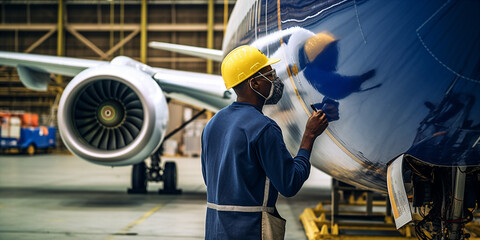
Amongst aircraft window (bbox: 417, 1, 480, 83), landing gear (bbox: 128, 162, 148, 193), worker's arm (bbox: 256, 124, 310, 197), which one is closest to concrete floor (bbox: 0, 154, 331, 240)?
landing gear (bbox: 128, 162, 148, 193)

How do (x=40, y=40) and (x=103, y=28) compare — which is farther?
(x=40, y=40)

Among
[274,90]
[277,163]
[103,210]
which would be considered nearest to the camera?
[277,163]

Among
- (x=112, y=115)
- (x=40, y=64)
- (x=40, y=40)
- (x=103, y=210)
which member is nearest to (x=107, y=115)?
(x=112, y=115)

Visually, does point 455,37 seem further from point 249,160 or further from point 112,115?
point 112,115

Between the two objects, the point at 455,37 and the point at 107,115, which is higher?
the point at 455,37

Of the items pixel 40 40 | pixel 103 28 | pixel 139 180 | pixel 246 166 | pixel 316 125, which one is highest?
pixel 103 28

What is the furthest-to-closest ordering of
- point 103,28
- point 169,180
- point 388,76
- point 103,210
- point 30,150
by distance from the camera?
point 103,28
point 30,150
point 169,180
point 103,210
point 388,76

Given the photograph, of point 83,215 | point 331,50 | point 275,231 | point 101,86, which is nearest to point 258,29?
point 331,50

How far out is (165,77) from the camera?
6.60 m

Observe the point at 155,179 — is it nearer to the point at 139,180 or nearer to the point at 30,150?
the point at 139,180

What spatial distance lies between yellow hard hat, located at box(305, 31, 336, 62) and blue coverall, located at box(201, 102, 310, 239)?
0.43 meters

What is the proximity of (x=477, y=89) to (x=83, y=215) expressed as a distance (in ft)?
18.1

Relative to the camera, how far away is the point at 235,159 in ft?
6.20

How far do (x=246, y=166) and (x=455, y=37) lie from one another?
82 centimetres
